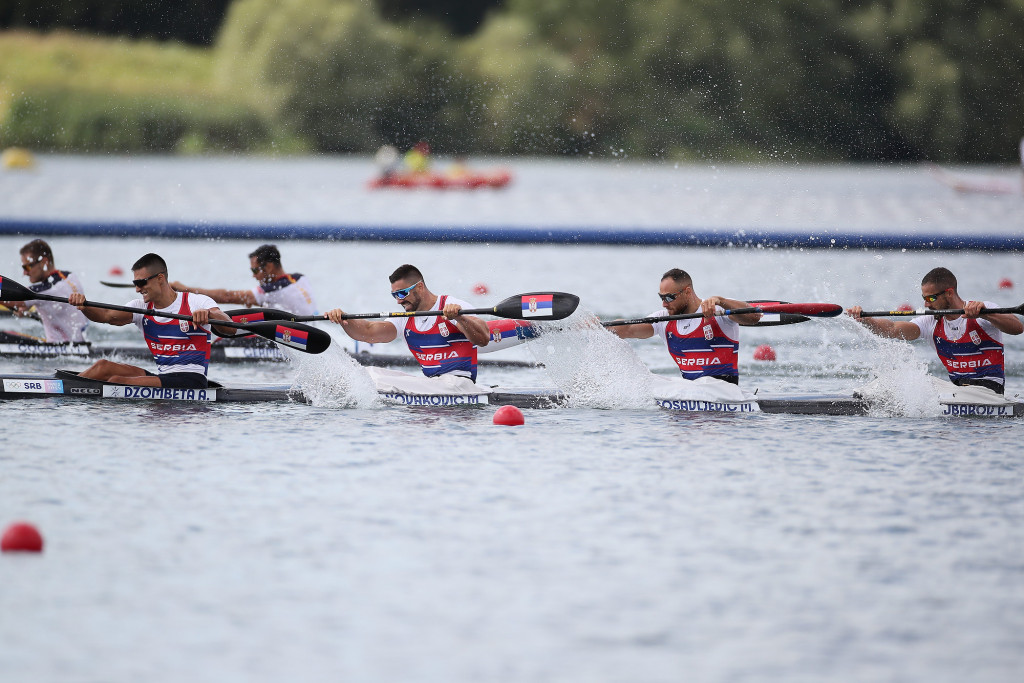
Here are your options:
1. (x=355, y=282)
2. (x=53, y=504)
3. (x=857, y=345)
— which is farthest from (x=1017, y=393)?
(x=355, y=282)

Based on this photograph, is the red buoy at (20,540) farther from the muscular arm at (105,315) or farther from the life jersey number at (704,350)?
the life jersey number at (704,350)

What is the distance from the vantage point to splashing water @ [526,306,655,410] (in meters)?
9.37

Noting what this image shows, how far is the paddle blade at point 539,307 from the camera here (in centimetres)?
932

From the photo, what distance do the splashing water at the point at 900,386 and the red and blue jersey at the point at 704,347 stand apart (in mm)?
879

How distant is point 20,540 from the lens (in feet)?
18.9

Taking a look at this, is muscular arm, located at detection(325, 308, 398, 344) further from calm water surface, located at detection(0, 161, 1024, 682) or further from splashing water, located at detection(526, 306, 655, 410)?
splashing water, located at detection(526, 306, 655, 410)

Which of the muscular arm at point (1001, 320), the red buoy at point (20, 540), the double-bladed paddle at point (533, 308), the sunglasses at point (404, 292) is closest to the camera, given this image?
the red buoy at point (20, 540)

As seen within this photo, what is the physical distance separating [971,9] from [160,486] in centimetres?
4765

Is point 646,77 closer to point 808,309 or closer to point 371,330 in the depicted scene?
point 808,309

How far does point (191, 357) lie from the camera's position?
375 inches

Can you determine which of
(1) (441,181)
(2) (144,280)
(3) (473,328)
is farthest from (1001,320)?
(1) (441,181)

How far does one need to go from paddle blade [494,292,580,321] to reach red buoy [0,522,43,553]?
164 inches

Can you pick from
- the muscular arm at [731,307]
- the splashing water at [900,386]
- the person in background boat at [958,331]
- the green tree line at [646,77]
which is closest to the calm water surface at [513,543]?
the splashing water at [900,386]

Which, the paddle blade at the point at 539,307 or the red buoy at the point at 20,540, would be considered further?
the paddle blade at the point at 539,307
